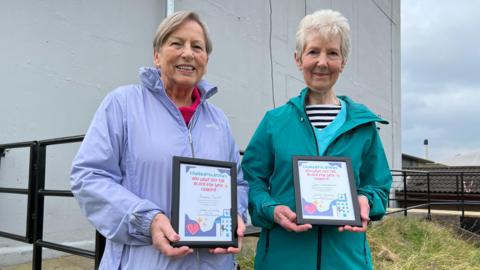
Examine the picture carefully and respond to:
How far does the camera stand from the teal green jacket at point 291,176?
1.74 m

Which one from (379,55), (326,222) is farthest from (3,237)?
(379,55)

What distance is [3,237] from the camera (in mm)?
3523

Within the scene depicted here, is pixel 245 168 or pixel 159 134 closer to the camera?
pixel 159 134

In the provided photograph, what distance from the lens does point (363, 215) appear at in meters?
1.68

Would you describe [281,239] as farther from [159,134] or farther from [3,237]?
[3,237]

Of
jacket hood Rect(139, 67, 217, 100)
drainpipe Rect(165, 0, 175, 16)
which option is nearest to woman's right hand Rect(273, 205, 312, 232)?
jacket hood Rect(139, 67, 217, 100)

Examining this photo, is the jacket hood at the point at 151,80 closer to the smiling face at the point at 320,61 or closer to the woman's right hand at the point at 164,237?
the woman's right hand at the point at 164,237

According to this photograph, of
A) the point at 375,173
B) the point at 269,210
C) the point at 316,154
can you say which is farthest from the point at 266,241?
the point at 375,173

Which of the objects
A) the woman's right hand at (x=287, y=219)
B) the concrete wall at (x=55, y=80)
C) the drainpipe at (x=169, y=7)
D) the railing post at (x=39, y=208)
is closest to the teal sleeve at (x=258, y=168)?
the woman's right hand at (x=287, y=219)

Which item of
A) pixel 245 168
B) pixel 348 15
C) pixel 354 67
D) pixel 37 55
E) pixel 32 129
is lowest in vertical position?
pixel 245 168

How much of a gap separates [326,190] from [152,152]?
66 centimetres

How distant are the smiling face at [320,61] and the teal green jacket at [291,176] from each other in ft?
0.34

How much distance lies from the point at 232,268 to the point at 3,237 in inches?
99.9

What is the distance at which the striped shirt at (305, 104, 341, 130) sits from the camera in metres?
1.87
